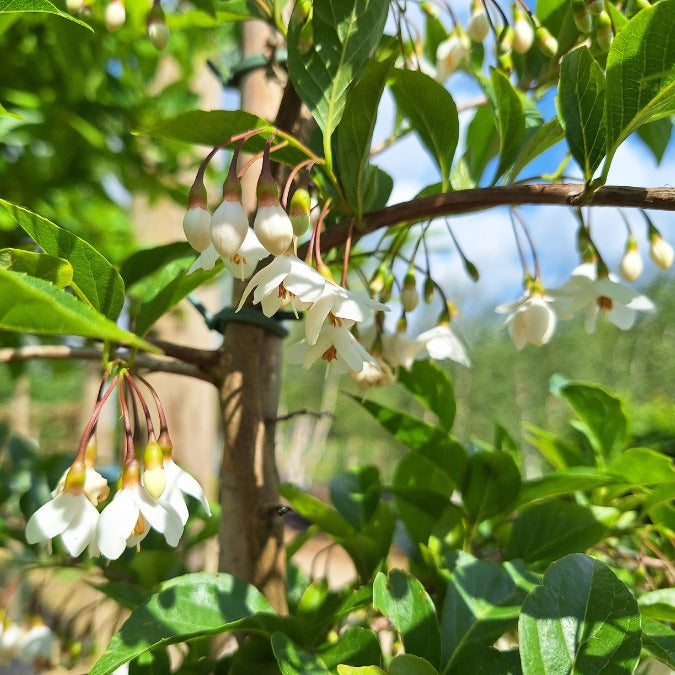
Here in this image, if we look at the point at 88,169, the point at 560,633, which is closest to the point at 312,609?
the point at 560,633

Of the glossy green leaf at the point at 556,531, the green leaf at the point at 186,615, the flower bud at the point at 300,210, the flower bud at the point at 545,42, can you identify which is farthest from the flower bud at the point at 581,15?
the green leaf at the point at 186,615

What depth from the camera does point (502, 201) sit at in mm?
530

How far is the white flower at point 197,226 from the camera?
1.61 ft

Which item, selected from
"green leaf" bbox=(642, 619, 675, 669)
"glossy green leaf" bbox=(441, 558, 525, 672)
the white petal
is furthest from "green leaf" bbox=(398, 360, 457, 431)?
the white petal

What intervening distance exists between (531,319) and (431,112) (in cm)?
24

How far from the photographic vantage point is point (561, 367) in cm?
541

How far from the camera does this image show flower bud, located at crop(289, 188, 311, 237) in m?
0.50

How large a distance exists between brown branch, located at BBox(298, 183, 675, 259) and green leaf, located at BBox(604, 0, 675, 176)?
0.07 feet

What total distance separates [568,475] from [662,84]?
36 centimetres

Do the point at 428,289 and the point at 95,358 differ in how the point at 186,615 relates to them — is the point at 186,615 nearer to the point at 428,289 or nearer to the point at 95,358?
the point at 95,358

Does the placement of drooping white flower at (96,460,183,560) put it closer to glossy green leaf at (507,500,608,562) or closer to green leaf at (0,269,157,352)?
green leaf at (0,269,157,352)

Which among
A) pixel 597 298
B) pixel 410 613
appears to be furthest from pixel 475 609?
pixel 597 298

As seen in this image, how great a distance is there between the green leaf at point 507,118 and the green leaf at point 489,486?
0.90 ft

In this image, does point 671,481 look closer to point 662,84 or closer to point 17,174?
point 662,84
